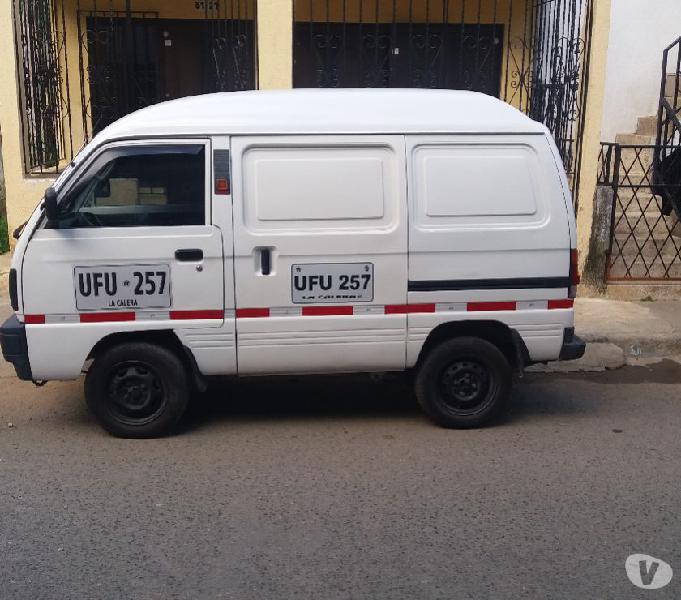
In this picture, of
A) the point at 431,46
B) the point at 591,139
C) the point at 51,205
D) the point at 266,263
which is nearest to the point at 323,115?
the point at 266,263

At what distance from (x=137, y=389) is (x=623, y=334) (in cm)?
468

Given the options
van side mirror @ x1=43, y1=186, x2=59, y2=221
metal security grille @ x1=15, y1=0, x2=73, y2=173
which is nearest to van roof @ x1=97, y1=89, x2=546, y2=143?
van side mirror @ x1=43, y1=186, x2=59, y2=221

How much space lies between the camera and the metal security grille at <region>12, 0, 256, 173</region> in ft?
30.4

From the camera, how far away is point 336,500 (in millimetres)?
4559

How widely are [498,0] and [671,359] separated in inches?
246

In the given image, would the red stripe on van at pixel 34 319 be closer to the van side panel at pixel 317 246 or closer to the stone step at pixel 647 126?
the van side panel at pixel 317 246

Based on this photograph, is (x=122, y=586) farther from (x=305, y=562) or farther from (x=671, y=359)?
(x=671, y=359)

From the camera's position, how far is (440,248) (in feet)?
17.5

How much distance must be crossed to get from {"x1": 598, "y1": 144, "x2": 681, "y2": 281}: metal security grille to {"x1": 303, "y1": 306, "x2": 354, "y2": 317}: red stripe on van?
4.65m

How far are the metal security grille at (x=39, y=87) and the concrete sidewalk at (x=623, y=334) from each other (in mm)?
1850

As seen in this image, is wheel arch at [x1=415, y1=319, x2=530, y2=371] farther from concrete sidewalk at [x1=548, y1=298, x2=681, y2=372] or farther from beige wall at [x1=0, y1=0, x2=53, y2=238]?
beige wall at [x1=0, y1=0, x2=53, y2=238]

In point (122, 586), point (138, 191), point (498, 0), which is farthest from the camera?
point (498, 0)

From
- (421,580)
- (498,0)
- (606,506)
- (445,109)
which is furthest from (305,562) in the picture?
(498,0)

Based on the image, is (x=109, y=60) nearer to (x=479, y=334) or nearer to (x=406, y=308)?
(x=406, y=308)
